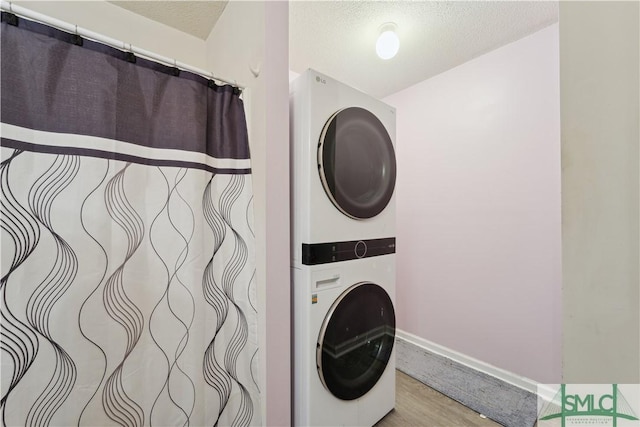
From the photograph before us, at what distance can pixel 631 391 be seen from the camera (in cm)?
38

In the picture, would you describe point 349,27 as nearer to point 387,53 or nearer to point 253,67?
point 387,53

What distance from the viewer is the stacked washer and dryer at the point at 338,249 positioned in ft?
3.92

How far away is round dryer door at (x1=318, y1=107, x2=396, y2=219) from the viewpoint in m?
1.22

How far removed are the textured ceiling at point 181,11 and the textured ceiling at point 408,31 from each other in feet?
1.41

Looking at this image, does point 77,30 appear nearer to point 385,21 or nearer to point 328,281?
point 328,281

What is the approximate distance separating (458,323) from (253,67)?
7.36 feet

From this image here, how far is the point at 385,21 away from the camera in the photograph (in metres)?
1.64

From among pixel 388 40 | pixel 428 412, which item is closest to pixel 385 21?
pixel 388 40

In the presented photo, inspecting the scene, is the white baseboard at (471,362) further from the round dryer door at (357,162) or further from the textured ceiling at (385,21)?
the textured ceiling at (385,21)

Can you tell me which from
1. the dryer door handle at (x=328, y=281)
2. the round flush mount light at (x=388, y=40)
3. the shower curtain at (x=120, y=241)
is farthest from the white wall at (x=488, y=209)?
the shower curtain at (x=120, y=241)

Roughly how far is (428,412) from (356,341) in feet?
2.49

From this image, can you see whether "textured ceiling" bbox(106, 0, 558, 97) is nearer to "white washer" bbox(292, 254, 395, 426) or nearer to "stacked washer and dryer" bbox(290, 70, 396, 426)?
"stacked washer and dryer" bbox(290, 70, 396, 426)

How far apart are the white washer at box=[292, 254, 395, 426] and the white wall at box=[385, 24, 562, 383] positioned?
93 centimetres

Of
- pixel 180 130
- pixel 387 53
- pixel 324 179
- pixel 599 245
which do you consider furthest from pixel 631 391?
pixel 387 53
